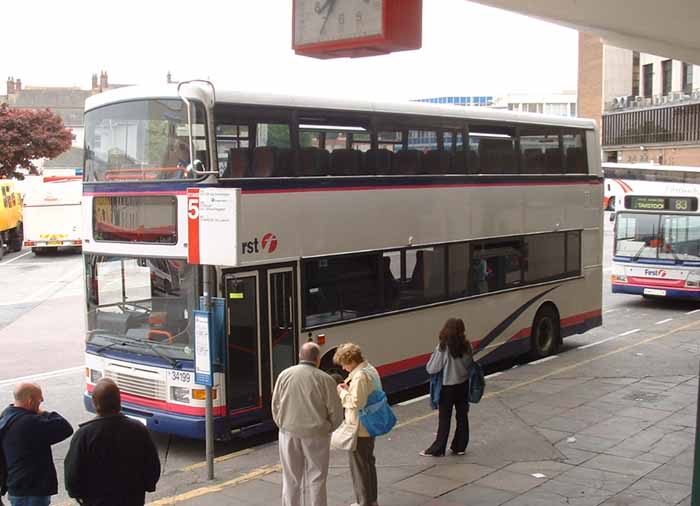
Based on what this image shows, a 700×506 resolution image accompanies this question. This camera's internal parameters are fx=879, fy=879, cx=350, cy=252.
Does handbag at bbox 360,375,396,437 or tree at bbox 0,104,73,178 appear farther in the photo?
tree at bbox 0,104,73,178

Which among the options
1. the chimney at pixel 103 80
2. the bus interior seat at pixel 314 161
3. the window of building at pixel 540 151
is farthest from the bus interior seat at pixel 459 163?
the chimney at pixel 103 80

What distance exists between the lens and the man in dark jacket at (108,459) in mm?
5477

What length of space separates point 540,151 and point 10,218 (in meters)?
31.2

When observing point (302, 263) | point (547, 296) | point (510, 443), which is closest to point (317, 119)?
point (302, 263)

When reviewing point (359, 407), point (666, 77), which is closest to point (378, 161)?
point (359, 407)

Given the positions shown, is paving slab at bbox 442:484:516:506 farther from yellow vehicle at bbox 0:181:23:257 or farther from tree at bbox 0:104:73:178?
tree at bbox 0:104:73:178

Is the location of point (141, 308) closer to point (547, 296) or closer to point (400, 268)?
point (400, 268)

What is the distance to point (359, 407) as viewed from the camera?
7605 millimetres

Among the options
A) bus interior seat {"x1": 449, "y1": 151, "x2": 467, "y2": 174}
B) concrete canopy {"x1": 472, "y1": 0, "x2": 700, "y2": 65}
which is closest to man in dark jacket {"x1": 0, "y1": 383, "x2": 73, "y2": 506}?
concrete canopy {"x1": 472, "y1": 0, "x2": 700, "y2": 65}

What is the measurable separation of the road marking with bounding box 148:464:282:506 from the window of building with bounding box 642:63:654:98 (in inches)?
2597

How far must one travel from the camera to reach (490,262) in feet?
47.9

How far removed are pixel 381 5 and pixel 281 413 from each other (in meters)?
3.48

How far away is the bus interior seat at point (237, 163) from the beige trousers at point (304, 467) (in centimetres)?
364

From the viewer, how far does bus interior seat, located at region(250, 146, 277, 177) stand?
10344 mm
